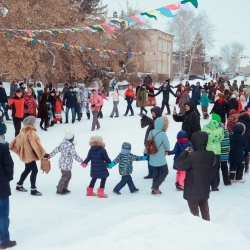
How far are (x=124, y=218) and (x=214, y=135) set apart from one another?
2.68 m

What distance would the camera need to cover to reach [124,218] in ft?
19.6

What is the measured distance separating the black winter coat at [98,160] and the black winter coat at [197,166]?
8.03 ft

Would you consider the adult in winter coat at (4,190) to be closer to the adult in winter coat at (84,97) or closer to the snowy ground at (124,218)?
the snowy ground at (124,218)

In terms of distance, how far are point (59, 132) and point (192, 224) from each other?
10.7 meters

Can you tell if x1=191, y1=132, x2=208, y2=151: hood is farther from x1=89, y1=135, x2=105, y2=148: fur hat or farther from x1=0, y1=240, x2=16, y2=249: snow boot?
x1=0, y1=240, x2=16, y2=249: snow boot

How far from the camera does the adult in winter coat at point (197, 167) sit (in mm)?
4996

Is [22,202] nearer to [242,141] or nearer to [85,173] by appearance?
[85,173]

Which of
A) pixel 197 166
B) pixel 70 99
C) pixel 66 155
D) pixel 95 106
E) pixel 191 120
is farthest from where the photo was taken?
pixel 70 99

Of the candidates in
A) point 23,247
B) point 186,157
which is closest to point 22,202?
point 23,247

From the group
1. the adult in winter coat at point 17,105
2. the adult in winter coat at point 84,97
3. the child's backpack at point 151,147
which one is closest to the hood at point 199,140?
the child's backpack at point 151,147

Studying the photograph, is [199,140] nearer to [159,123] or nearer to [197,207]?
[197,207]

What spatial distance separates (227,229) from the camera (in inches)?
177

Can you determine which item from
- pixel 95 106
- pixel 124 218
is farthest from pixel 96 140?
pixel 95 106

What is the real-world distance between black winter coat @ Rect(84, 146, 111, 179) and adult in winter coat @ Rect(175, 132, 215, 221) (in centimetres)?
245
